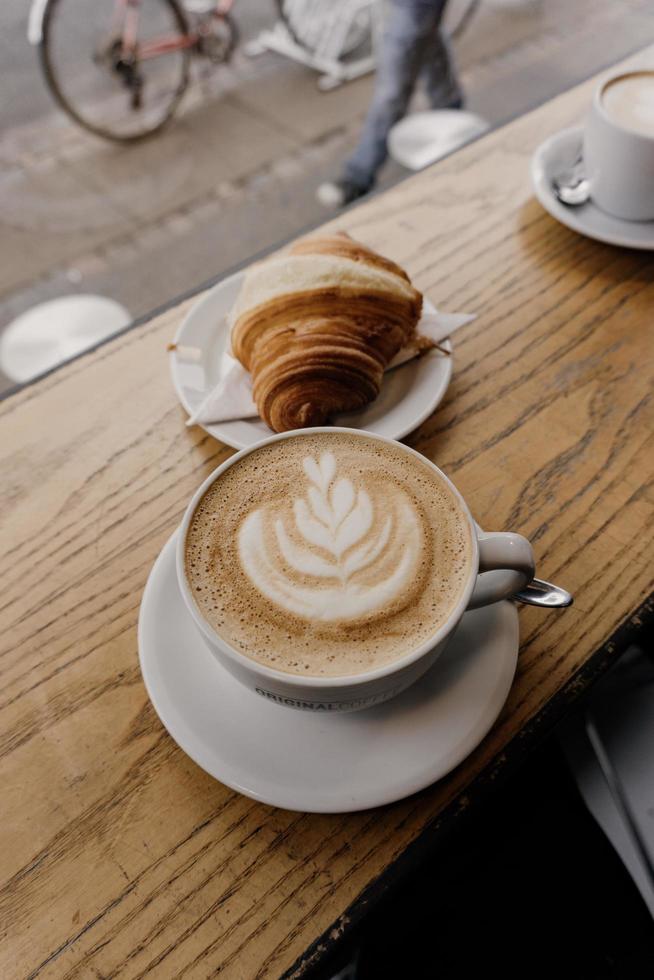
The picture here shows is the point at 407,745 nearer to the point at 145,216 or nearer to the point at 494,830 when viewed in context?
the point at 494,830

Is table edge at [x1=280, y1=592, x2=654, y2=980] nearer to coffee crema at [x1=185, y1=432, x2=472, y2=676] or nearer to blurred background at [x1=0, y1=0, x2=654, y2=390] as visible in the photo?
coffee crema at [x1=185, y1=432, x2=472, y2=676]

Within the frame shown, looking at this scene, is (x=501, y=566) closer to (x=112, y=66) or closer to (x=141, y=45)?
(x=112, y=66)

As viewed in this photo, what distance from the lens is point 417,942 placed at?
2.72 feet

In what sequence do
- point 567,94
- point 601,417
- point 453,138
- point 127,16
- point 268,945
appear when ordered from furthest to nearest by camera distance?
point 127,16 < point 453,138 < point 567,94 < point 601,417 < point 268,945

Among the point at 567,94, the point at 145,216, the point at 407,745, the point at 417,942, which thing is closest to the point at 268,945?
the point at 407,745

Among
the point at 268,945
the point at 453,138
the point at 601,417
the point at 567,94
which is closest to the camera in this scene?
the point at 268,945

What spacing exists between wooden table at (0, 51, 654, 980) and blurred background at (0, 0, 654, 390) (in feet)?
3.61

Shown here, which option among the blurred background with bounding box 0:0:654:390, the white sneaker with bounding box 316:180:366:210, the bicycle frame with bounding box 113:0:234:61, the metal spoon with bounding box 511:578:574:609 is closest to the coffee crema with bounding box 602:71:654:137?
the metal spoon with bounding box 511:578:574:609

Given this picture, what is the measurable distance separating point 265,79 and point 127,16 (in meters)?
0.51

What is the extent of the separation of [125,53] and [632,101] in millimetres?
2213

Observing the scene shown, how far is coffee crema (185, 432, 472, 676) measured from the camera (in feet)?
1.63

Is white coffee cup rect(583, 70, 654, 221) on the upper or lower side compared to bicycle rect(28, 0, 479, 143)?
upper

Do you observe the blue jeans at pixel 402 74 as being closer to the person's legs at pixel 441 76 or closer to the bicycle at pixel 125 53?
the person's legs at pixel 441 76

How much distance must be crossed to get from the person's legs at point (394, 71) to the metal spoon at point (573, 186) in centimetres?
132
